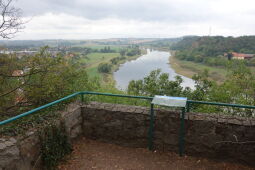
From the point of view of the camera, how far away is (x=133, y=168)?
329 centimetres

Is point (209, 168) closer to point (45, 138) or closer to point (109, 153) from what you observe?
point (109, 153)

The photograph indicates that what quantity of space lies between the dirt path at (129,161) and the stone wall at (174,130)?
0.13 m

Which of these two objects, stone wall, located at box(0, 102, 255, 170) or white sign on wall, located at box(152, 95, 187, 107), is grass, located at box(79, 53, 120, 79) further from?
white sign on wall, located at box(152, 95, 187, 107)

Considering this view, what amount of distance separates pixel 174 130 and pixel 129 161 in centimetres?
103

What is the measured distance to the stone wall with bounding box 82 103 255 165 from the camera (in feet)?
10.5

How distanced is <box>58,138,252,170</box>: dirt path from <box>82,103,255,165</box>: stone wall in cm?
13

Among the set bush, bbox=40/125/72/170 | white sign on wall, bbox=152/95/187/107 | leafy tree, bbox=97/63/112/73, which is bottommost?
leafy tree, bbox=97/63/112/73

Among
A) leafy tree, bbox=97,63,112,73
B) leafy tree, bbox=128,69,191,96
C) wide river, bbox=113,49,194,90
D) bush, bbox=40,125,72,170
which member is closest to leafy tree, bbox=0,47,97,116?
bush, bbox=40,125,72,170

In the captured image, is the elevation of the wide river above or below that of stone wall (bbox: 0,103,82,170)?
below

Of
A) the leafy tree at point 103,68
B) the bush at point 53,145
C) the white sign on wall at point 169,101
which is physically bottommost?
the leafy tree at point 103,68

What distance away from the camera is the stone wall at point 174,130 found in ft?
10.5

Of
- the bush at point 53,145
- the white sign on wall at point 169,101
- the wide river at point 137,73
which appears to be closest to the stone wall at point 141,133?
the bush at point 53,145

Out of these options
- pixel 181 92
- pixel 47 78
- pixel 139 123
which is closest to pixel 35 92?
pixel 47 78

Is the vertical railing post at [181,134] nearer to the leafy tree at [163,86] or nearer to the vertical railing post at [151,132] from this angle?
the vertical railing post at [151,132]
